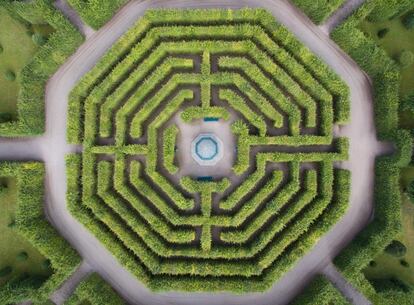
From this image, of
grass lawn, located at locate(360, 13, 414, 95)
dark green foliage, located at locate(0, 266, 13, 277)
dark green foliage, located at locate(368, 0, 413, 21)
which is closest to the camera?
dark green foliage, located at locate(368, 0, 413, 21)

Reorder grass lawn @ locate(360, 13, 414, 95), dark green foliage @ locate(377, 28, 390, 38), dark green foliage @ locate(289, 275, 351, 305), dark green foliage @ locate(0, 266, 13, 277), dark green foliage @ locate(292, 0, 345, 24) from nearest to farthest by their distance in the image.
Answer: dark green foliage @ locate(289, 275, 351, 305), dark green foliage @ locate(292, 0, 345, 24), dark green foliage @ locate(377, 28, 390, 38), dark green foliage @ locate(0, 266, 13, 277), grass lawn @ locate(360, 13, 414, 95)

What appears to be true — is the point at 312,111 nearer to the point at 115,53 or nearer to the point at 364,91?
the point at 364,91

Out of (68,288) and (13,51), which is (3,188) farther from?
(13,51)

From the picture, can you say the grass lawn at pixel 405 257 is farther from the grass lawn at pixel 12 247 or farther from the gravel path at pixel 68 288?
the grass lawn at pixel 12 247

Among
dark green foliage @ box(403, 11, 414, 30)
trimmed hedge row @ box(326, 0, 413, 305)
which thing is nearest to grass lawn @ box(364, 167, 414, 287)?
trimmed hedge row @ box(326, 0, 413, 305)

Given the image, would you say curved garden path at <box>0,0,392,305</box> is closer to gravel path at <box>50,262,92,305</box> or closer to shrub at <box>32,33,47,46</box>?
gravel path at <box>50,262,92,305</box>
